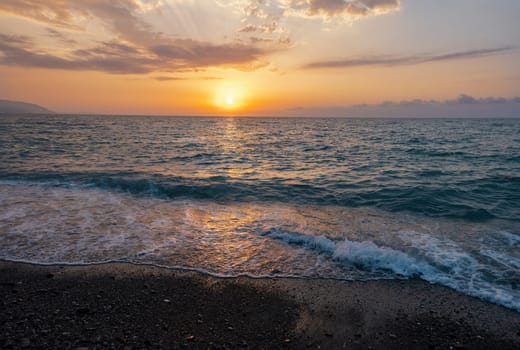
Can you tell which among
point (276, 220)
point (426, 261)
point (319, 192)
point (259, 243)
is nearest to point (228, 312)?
point (259, 243)

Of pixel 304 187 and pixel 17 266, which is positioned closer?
pixel 17 266

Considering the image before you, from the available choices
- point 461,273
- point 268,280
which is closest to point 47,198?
point 268,280

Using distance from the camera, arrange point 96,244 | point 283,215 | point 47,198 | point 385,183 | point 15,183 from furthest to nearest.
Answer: point 385,183
point 15,183
point 47,198
point 283,215
point 96,244

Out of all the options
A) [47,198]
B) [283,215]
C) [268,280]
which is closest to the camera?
[268,280]

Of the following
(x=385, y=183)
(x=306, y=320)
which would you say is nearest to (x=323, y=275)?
(x=306, y=320)

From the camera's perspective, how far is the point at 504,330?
16.5 feet

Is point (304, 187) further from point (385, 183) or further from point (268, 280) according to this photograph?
point (268, 280)

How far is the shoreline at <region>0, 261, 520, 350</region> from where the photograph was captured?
460 centimetres

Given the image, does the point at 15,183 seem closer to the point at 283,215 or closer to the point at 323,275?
the point at 283,215

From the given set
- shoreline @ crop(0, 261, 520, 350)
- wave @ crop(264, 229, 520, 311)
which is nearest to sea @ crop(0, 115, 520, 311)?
wave @ crop(264, 229, 520, 311)

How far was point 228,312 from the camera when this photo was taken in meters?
5.31

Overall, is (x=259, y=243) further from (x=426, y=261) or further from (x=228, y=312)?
(x=426, y=261)

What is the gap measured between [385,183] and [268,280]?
12.0 m

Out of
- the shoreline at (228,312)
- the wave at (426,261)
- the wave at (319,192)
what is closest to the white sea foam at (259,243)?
the wave at (426,261)
